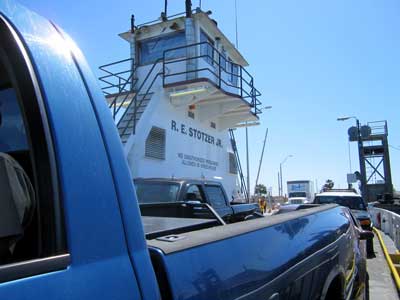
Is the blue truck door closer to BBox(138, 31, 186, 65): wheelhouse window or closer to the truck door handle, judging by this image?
the truck door handle

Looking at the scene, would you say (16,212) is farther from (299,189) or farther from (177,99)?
(299,189)

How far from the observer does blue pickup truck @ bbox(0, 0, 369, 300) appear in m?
1.07

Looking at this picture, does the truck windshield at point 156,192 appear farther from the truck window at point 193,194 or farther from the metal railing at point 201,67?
the metal railing at point 201,67

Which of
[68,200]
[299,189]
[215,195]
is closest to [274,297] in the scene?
[68,200]

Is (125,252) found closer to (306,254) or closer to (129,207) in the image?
(129,207)

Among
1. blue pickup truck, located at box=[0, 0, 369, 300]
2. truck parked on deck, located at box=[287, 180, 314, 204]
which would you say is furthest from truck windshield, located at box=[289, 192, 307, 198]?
blue pickup truck, located at box=[0, 0, 369, 300]

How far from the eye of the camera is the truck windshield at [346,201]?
489 inches

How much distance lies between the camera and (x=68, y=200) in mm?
1138

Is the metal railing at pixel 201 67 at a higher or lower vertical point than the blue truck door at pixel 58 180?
higher

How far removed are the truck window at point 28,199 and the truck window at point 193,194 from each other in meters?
6.46

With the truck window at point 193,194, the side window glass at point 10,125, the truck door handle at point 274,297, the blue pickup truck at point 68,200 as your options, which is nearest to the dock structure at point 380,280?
the truck window at point 193,194

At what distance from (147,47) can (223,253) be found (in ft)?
40.9

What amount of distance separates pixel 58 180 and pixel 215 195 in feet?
24.5

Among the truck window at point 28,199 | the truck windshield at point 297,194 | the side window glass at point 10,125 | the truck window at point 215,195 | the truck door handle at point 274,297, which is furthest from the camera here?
the truck windshield at point 297,194
